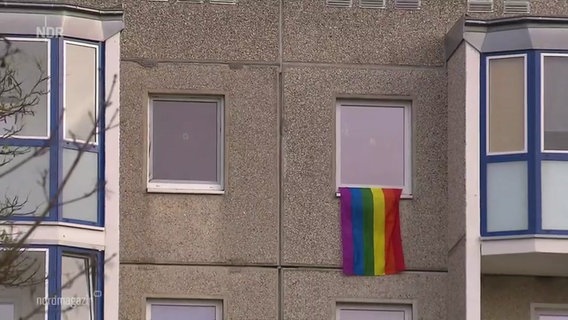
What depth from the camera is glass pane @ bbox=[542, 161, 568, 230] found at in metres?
19.6

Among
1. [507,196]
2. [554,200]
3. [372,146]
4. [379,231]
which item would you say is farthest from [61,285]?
[554,200]

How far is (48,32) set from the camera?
19625 millimetres

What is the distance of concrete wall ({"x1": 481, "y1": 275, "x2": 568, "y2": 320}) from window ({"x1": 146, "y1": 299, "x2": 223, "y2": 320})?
297cm

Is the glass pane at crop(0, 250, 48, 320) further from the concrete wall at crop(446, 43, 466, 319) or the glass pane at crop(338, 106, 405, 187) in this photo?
the concrete wall at crop(446, 43, 466, 319)

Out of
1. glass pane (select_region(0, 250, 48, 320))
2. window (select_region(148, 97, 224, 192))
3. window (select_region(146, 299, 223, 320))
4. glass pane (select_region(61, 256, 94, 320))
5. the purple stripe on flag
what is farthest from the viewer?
window (select_region(148, 97, 224, 192))

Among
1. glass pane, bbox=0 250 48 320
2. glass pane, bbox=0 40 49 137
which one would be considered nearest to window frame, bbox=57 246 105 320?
glass pane, bbox=0 250 48 320

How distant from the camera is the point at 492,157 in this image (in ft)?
65.4

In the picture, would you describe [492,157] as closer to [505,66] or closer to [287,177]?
[505,66]

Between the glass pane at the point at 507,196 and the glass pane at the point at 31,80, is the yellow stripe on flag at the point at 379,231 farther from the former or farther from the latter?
the glass pane at the point at 31,80

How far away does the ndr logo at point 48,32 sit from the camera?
64.3 ft

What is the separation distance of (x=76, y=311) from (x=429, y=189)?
4181 mm

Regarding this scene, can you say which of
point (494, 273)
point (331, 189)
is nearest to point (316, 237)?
point (331, 189)

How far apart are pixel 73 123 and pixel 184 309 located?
243cm

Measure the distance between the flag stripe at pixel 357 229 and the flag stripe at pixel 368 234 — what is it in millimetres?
37
